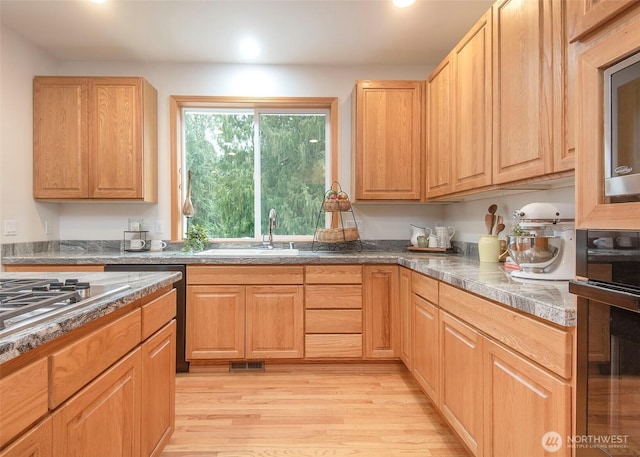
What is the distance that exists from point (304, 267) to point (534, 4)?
202cm

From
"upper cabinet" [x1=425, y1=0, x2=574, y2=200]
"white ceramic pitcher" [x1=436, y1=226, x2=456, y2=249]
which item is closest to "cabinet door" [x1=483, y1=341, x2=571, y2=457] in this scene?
"upper cabinet" [x1=425, y1=0, x2=574, y2=200]

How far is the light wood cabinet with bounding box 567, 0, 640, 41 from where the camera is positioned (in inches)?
32.2

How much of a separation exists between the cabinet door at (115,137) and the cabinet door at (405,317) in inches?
87.1

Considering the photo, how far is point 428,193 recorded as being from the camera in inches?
114

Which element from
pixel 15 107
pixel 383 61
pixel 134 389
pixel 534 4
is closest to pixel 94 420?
pixel 134 389

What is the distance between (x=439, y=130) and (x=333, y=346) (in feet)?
5.95

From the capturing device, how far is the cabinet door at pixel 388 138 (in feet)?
9.66

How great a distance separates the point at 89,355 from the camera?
1.02m

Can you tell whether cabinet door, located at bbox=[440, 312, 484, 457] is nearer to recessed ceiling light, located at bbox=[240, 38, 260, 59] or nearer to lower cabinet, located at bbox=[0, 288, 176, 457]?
lower cabinet, located at bbox=[0, 288, 176, 457]

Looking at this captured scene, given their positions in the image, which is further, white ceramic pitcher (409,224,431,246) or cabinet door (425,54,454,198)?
white ceramic pitcher (409,224,431,246)

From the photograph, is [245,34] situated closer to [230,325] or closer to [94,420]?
[230,325]

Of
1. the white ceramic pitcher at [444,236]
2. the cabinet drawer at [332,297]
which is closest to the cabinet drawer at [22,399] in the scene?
the cabinet drawer at [332,297]

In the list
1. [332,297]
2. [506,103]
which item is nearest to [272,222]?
[332,297]

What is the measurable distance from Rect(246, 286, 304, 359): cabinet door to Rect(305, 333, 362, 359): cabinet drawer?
0.23 feet
